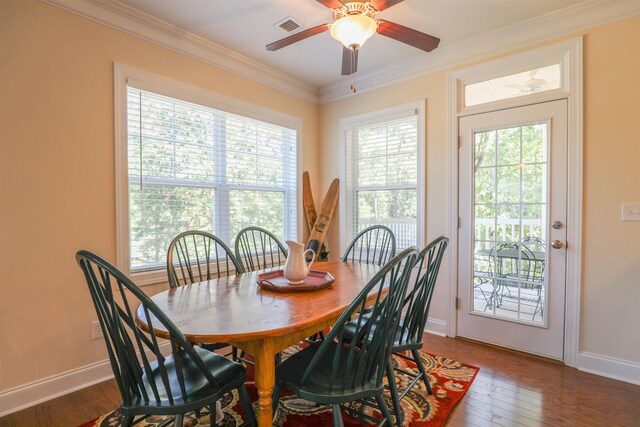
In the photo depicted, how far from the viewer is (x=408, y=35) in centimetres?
194

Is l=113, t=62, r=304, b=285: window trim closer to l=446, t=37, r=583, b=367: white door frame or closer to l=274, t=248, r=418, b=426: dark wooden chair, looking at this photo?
l=274, t=248, r=418, b=426: dark wooden chair

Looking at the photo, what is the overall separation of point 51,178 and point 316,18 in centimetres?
211

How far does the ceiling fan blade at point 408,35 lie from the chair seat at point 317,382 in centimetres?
173

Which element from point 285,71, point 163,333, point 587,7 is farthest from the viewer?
point 285,71

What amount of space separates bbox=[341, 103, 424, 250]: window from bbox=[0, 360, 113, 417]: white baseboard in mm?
2500

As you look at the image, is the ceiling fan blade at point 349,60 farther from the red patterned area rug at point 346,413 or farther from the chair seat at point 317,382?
the red patterned area rug at point 346,413

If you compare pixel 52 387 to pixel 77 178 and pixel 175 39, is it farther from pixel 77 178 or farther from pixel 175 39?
pixel 175 39

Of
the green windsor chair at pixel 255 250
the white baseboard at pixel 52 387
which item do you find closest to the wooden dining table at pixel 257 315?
the green windsor chair at pixel 255 250

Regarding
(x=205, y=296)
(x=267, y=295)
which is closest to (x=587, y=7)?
(x=267, y=295)

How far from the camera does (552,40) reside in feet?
8.21

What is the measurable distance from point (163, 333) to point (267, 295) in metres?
0.58

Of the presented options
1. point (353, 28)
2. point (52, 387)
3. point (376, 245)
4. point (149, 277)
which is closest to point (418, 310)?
point (376, 245)

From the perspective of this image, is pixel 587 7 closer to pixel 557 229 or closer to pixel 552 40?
pixel 552 40

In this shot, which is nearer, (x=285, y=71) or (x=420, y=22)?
(x=420, y=22)
